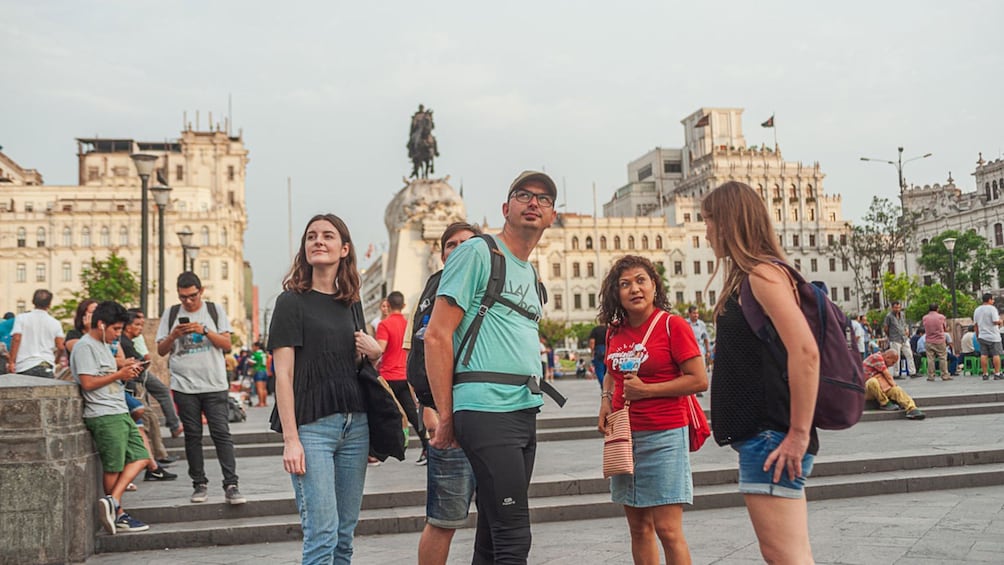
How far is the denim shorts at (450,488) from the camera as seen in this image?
12.7 ft

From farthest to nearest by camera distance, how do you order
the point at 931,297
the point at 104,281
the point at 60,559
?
the point at 931,297
the point at 104,281
the point at 60,559

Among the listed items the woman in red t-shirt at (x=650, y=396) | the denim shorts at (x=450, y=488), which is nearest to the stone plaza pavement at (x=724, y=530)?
the woman in red t-shirt at (x=650, y=396)

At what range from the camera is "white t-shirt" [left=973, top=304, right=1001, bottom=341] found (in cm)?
1855

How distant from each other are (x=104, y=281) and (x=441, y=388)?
4487cm

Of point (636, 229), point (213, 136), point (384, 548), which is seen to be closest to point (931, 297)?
point (636, 229)

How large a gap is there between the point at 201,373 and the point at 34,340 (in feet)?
16.1

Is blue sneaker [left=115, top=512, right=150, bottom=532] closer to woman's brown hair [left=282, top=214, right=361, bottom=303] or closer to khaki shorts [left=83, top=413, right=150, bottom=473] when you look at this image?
khaki shorts [left=83, top=413, right=150, bottom=473]

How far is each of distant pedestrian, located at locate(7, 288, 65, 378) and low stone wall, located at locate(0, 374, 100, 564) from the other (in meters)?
4.93

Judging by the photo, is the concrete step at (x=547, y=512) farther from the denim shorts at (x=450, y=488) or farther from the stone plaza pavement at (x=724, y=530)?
the denim shorts at (x=450, y=488)

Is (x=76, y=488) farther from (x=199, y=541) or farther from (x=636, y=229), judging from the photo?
(x=636, y=229)

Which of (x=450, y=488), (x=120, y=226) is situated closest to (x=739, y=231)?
(x=450, y=488)

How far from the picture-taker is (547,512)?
281 inches

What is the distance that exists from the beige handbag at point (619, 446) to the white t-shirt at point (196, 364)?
362cm

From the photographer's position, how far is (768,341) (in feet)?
10.1
